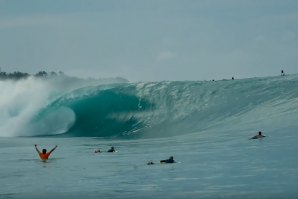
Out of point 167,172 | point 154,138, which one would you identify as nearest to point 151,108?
point 154,138

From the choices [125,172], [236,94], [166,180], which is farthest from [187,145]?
[236,94]

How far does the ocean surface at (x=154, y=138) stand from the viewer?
14630 mm

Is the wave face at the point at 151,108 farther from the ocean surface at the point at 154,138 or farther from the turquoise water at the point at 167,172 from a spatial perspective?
the turquoise water at the point at 167,172

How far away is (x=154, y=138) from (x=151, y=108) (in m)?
7.41

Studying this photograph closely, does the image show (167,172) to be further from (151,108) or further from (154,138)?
(151,108)

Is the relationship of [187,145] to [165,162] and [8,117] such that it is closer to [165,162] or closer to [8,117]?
[165,162]

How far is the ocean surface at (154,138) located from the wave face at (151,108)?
7cm

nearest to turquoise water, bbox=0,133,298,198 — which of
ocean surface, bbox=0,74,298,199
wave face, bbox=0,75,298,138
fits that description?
ocean surface, bbox=0,74,298,199

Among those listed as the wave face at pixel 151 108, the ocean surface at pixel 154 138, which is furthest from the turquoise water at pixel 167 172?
the wave face at pixel 151 108

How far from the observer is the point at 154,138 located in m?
30.8

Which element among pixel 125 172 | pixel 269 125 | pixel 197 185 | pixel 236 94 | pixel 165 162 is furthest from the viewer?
pixel 236 94

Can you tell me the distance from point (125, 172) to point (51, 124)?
83.0 feet

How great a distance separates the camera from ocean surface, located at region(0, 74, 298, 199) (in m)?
14.6

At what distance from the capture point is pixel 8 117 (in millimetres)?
45562
